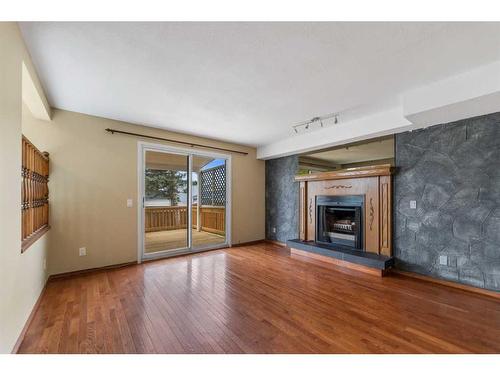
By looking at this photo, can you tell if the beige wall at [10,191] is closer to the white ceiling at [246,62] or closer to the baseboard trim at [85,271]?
the white ceiling at [246,62]

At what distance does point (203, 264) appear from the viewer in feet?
12.2

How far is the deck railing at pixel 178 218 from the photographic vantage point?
5.76 meters

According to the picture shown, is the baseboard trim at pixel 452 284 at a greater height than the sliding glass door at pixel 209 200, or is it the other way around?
the sliding glass door at pixel 209 200

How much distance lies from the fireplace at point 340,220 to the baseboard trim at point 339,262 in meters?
0.43

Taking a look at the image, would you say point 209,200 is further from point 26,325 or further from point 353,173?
point 26,325

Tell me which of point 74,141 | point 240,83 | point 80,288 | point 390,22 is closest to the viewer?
point 390,22

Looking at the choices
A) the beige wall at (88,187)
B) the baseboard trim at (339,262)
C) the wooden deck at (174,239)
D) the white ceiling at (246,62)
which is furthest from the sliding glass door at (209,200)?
the white ceiling at (246,62)

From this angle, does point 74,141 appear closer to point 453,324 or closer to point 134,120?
point 134,120

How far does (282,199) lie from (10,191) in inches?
178

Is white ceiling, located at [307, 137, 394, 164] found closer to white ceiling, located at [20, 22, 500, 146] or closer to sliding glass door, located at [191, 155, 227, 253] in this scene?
white ceiling, located at [20, 22, 500, 146]

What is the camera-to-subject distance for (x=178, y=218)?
6.30m

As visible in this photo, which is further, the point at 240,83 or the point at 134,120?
the point at 134,120
